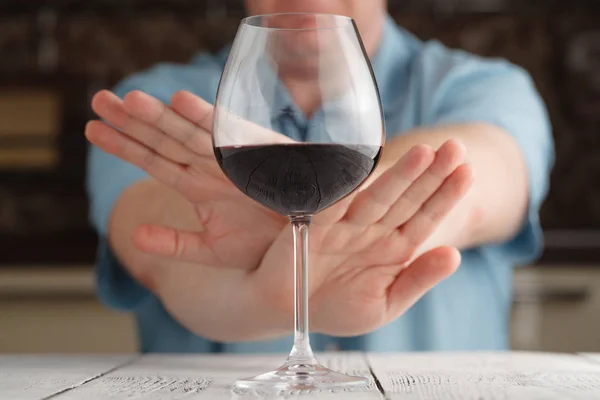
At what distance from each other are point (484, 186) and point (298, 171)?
468 mm

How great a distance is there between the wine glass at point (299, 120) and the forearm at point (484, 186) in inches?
10.9

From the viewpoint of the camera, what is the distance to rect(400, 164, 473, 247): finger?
696 mm

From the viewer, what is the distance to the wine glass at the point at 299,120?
0.62m

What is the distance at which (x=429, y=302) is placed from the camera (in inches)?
51.7

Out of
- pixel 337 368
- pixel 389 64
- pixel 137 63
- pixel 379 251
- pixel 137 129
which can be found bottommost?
pixel 337 368

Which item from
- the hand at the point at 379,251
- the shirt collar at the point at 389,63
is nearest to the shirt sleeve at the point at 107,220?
the shirt collar at the point at 389,63

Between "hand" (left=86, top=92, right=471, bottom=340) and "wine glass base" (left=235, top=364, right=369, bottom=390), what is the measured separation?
15 centimetres

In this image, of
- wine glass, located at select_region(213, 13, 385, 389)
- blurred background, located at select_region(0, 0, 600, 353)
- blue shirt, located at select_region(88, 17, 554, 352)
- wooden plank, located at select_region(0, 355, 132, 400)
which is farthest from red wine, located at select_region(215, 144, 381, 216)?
blurred background, located at select_region(0, 0, 600, 353)

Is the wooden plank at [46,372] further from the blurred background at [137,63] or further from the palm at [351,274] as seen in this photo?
the blurred background at [137,63]

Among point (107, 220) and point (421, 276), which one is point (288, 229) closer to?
point (421, 276)

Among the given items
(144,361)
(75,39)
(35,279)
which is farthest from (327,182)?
(75,39)

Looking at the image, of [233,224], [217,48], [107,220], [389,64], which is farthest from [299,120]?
[217,48]

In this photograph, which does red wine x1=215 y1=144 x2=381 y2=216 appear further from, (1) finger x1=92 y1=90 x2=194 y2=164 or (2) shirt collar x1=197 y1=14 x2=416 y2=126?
(2) shirt collar x1=197 y1=14 x2=416 y2=126

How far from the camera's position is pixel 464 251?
4.37ft
